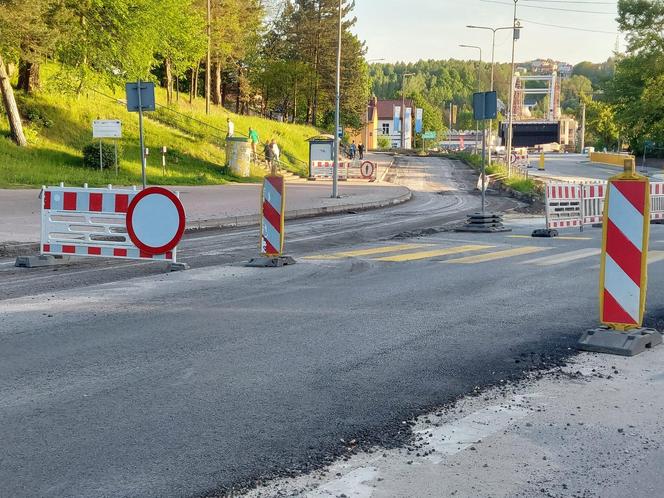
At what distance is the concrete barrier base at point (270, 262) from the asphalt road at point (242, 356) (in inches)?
11.0

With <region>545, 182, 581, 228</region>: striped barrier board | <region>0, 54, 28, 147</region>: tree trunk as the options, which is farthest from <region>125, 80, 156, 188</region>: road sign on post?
<region>0, 54, 28, 147</region>: tree trunk

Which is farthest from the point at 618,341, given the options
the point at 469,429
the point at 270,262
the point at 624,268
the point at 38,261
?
the point at 38,261

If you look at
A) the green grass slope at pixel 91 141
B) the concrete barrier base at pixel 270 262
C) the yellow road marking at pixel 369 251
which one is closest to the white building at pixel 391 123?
the green grass slope at pixel 91 141

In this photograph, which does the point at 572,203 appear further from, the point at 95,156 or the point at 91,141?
the point at 91,141

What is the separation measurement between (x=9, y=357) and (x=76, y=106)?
3427 cm

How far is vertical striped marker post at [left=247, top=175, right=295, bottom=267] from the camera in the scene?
441 inches

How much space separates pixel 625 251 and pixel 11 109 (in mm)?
29752

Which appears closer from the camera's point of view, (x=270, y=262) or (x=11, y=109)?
(x=270, y=262)

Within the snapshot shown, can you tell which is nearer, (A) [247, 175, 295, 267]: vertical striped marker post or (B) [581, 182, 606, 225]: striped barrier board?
(A) [247, 175, 295, 267]: vertical striped marker post

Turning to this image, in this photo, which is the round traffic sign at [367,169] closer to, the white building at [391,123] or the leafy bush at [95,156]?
the leafy bush at [95,156]

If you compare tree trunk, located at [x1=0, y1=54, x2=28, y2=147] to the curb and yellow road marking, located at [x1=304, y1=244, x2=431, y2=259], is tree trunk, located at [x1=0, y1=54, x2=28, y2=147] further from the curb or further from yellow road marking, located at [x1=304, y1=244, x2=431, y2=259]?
yellow road marking, located at [x1=304, y1=244, x2=431, y2=259]

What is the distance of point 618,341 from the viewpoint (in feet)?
20.5

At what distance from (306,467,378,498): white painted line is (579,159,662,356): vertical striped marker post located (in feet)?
10.8

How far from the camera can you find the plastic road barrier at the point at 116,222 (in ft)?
34.1
